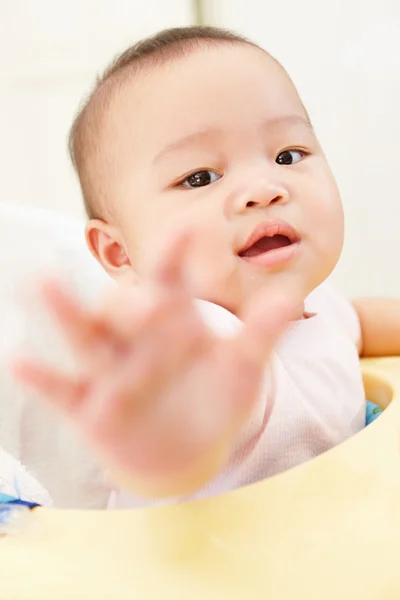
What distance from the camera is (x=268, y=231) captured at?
0.48 meters

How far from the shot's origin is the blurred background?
38.9 inches

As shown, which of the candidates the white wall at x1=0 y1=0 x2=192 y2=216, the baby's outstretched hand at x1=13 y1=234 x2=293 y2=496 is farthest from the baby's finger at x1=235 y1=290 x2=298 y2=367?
the white wall at x1=0 y1=0 x2=192 y2=216

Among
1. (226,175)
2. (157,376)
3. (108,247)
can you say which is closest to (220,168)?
(226,175)

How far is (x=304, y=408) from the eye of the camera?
456 millimetres

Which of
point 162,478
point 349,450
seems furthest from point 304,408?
point 162,478

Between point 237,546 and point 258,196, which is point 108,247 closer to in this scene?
point 258,196

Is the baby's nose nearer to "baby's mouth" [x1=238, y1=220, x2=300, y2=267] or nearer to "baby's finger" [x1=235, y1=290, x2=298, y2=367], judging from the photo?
"baby's mouth" [x1=238, y1=220, x2=300, y2=267]

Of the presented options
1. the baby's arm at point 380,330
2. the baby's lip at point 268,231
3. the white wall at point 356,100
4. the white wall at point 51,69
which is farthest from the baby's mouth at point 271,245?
the white wall at point 51,69

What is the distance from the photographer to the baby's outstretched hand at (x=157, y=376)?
28cm

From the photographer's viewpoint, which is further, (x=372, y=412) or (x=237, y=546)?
(x=372, y=412)

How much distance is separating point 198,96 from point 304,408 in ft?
0.78

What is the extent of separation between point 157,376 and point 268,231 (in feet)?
0.72

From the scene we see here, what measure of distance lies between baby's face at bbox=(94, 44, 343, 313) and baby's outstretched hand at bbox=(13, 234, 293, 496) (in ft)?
0.60

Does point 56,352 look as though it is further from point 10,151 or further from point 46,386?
point 10,151
